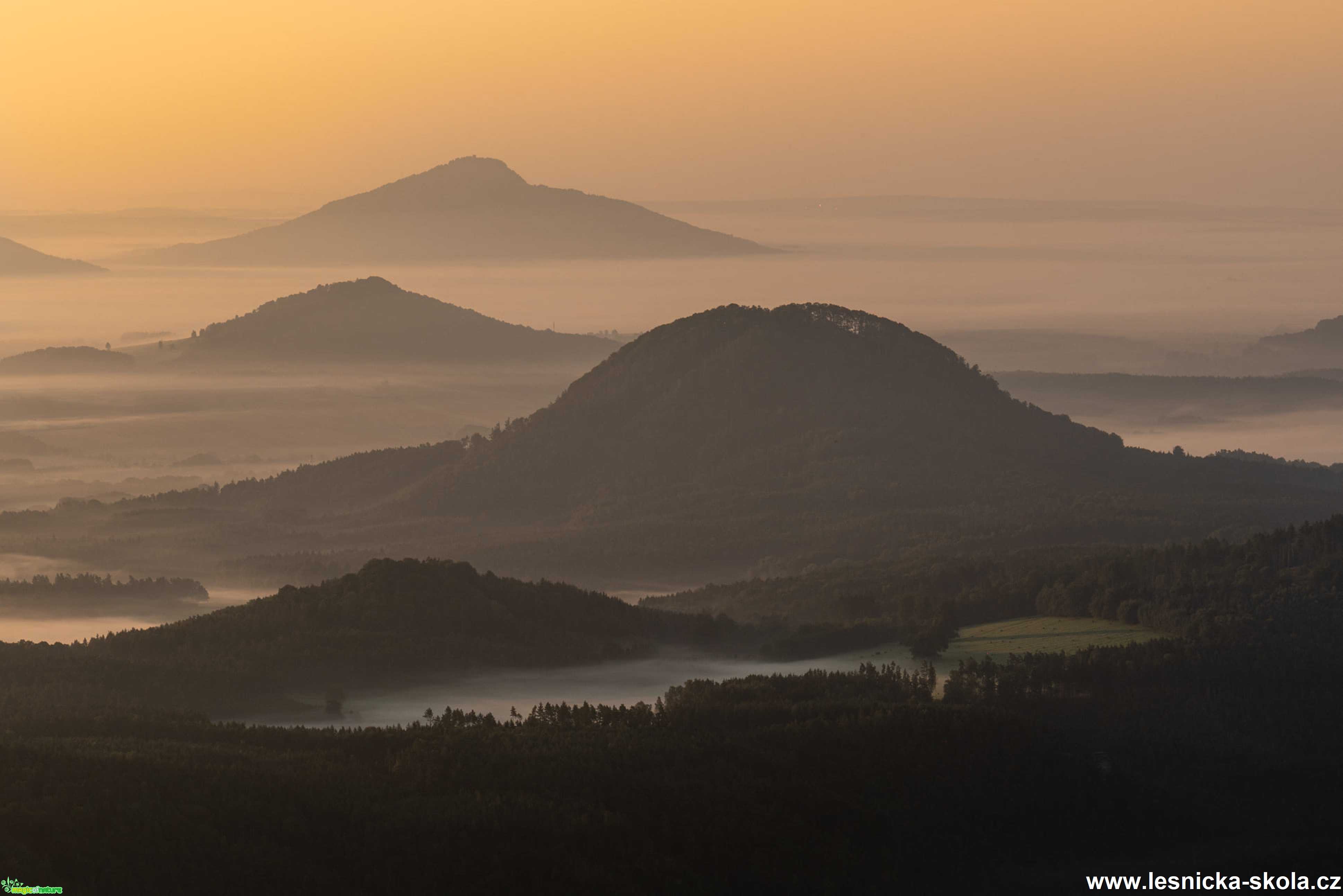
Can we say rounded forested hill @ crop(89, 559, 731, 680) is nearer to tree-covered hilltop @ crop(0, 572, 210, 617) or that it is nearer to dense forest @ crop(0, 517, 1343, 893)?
dense forest @ crop(0, 517, 1343, 893)

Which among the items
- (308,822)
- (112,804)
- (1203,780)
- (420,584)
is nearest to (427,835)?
(308,822)

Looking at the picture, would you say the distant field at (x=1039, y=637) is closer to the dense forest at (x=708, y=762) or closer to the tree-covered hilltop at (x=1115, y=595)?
the tree-covered hilltop at (x=1115, y=595)

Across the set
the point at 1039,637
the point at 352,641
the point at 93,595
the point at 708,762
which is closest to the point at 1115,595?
the point at 1039,637

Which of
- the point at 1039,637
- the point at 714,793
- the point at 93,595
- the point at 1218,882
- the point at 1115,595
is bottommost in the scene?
the point at 1218,882

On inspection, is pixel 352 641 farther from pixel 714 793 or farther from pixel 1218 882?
pixel 1218 882

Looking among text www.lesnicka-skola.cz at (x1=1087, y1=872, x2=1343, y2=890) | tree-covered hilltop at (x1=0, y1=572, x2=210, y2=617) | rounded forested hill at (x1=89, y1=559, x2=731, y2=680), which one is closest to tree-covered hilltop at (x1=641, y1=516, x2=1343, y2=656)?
rounded forested hill at (x1=89, y1=559, x2=731, y2=680)

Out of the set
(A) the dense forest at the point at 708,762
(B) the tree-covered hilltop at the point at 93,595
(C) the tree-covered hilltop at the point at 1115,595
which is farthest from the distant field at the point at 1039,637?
(B) the tree-covered hilltop at the point at 93,595
